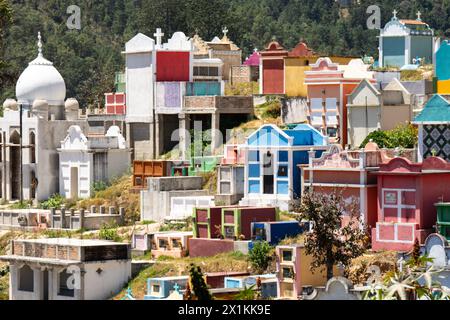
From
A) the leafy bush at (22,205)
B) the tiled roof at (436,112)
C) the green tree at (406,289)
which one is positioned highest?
the tiled roof at (436,112)

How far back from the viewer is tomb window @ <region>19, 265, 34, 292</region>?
54.9 m

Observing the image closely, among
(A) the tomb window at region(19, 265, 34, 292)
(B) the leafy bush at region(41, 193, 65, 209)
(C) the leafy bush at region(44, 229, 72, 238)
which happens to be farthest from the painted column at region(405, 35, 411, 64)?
(A) the tomb window at region(19, 265, 34, 292)

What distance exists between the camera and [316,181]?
5362 centimetres

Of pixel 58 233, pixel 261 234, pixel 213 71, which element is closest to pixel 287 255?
pixel 261 234

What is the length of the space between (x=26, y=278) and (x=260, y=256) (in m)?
8.28

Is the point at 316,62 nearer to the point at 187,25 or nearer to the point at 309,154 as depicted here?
the point at 309,154

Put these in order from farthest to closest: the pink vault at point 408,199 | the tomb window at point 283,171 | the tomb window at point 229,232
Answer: the tomb window at point 283,171 < the tomb window at point 229,232 < the pink vault at point 408,199

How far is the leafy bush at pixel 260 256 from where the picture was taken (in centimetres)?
5147

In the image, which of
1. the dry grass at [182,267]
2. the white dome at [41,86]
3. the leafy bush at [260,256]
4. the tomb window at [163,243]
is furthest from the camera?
the white dome at [41,86]

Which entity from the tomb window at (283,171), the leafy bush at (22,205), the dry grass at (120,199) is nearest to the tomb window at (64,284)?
the tomb window at (283,171)

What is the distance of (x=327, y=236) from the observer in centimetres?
4819

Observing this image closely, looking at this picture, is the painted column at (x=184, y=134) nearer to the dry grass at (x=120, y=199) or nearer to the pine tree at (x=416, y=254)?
the dry grass at (x=120, y=199)

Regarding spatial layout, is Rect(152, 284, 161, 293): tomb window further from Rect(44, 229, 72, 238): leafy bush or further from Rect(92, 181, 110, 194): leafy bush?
Rect(92, 181, 110, 194): leafy bush
